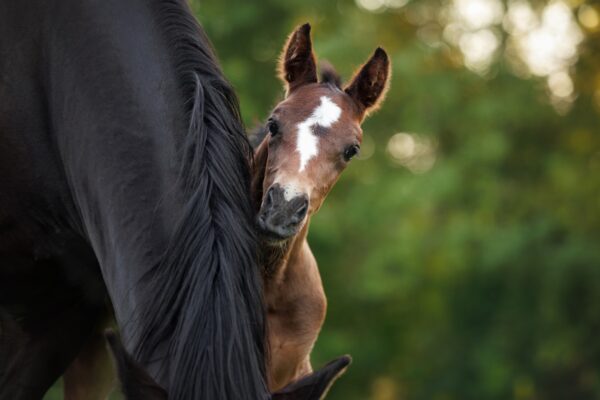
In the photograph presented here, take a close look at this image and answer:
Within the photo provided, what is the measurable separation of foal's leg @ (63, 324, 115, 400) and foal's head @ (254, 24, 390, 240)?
952 mm

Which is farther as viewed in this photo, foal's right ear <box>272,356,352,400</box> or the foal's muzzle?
the foal's muzzle

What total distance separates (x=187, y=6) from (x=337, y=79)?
1.09 metres

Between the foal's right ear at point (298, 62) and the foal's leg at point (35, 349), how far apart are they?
1.40 metres

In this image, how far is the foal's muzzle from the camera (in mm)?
4176

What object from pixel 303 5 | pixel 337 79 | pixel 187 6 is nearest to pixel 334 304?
pixel 303 5

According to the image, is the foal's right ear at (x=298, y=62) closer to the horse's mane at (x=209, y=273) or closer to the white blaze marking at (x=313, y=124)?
the white blaze marking at (x=313, y=124)

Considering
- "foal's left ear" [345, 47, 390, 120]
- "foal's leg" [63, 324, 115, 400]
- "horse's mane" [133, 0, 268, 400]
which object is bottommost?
"foal's leg" [63, 324, 115, 400]

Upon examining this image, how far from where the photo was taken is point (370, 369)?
1559 centimetres

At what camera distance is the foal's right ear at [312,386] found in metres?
3.15

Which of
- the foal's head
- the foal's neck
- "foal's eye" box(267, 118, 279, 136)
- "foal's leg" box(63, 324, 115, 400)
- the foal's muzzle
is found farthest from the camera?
"foal's leg" box(63, 324, 115, 400)

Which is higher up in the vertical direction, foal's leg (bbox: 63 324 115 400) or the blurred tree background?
the blurred tree background

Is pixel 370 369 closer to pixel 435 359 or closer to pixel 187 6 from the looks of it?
pixel 435 359

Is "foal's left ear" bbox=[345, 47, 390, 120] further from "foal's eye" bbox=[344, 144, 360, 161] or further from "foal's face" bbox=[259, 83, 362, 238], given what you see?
"foal's eye" bbox=[344, 144, 360, 161]

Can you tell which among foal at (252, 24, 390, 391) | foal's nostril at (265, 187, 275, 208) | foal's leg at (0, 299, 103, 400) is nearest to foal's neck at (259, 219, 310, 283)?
foal at (252, 24, 390, 391)
